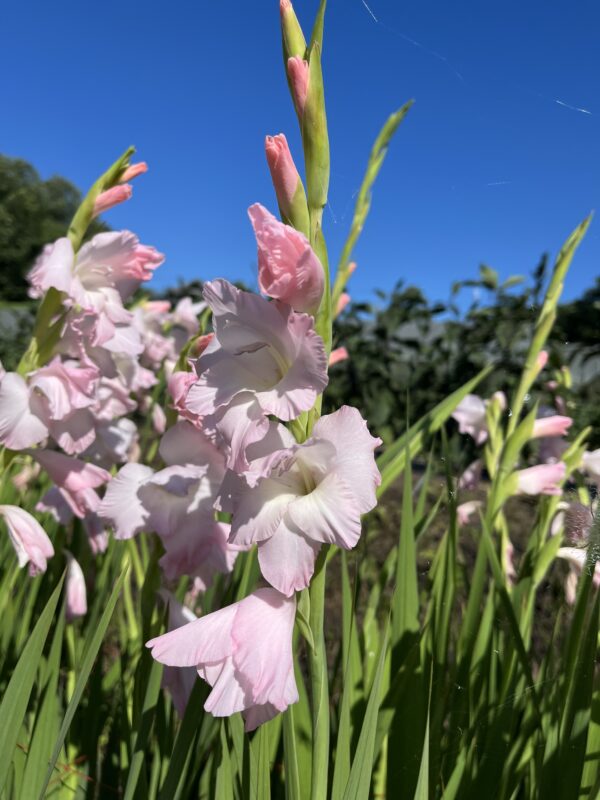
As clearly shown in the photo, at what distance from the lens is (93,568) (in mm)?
1655

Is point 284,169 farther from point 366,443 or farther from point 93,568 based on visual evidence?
point 93,568

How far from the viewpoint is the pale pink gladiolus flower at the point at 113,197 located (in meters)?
1.08

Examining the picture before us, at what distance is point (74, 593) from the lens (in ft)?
4.00

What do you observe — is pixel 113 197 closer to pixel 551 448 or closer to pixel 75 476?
pixel 75 476

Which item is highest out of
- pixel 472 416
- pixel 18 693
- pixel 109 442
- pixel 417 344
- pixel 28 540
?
pixel 417 344

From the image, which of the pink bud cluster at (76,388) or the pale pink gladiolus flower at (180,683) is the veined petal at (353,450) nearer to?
the pale pink gladiolus flower at (180,683)

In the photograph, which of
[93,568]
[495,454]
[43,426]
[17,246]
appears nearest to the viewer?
[43,426]

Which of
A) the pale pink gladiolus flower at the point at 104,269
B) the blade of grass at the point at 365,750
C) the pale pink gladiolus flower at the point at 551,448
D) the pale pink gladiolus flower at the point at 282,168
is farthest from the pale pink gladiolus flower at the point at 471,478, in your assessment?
the pale pink gladiolus flower at the point at 282,168

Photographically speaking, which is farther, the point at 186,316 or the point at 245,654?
the point at 186,316

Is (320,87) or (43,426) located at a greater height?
(320,87)

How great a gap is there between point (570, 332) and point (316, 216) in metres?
1.86

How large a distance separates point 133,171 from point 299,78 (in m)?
0.63

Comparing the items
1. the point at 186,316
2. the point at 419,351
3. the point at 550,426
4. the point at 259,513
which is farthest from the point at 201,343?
the point at 419,351

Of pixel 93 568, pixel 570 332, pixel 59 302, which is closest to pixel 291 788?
pixel 59 302
